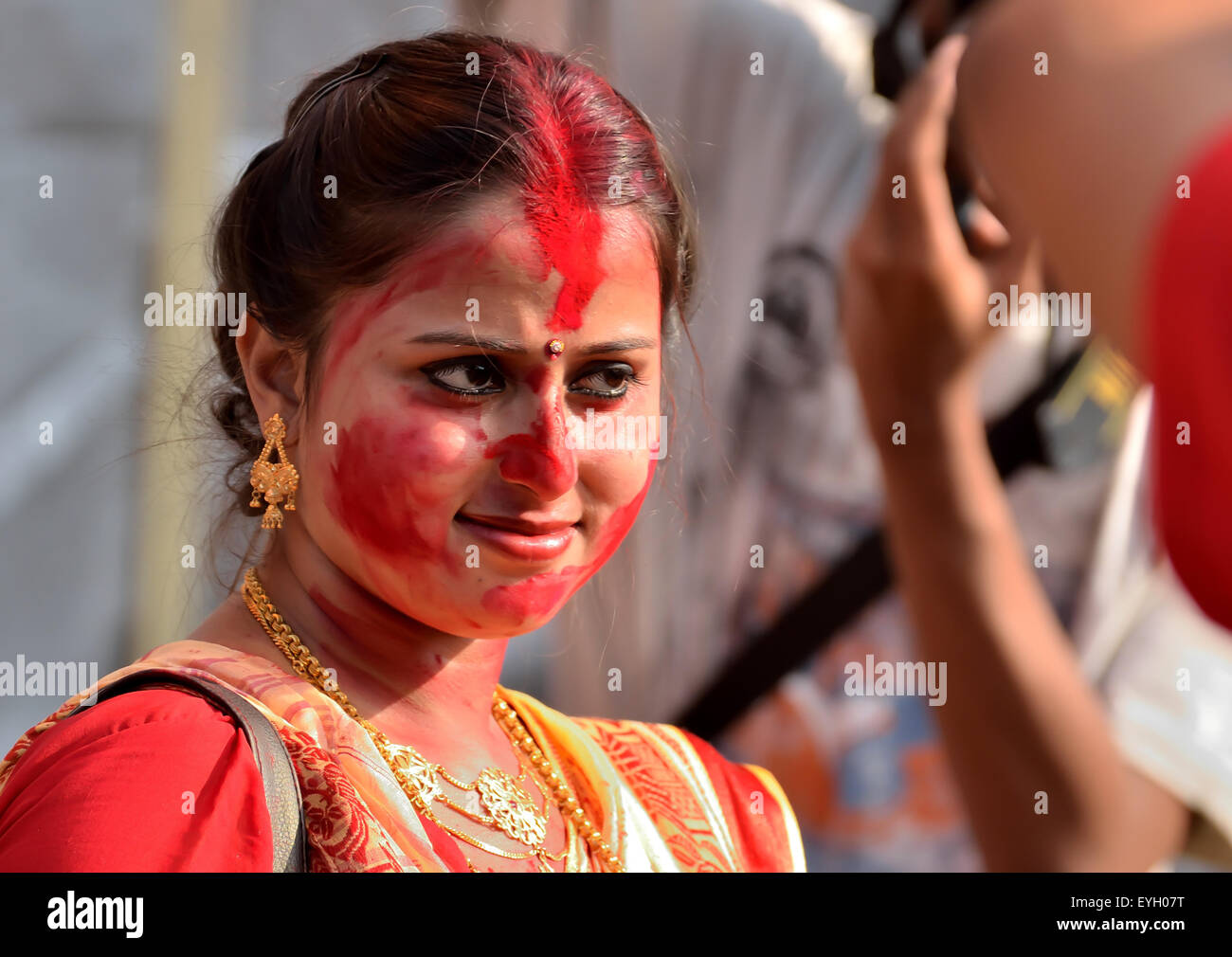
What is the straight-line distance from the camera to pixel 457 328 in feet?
3.02

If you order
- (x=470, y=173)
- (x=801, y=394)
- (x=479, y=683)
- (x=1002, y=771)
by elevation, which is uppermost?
(x=470, y=173)

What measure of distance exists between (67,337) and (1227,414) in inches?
61.5

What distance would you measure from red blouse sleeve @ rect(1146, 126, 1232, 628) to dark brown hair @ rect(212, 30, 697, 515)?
64 cm

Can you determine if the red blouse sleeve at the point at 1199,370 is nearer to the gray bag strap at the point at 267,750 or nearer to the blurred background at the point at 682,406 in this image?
A: the gray bag strap at the point at 267,750

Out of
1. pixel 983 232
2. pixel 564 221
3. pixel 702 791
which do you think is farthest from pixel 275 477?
pixel 983 232

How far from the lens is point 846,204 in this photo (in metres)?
1.88

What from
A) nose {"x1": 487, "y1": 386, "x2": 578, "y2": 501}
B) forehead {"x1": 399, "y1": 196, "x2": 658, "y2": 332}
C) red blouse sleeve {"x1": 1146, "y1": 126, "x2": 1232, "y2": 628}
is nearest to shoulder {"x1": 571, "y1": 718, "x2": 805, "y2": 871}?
nose {"x1": 487, "y1": 386, "x2": 578, "y2": 501}

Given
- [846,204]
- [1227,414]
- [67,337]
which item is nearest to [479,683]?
[1227,414]

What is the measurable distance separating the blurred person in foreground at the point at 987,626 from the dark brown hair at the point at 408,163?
0.46 meters

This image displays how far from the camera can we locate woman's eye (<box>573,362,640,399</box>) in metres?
0.98

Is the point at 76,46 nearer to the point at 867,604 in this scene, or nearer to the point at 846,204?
the point at 846,204

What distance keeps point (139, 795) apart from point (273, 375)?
37cm

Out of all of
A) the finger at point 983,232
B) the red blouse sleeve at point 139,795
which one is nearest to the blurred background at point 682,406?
the finger at point 983,232
